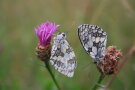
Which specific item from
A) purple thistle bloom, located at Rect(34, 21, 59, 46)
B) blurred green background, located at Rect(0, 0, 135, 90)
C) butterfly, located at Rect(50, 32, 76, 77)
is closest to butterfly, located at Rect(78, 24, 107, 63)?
butterfly, located at Rect(50, 32, 76, 77)

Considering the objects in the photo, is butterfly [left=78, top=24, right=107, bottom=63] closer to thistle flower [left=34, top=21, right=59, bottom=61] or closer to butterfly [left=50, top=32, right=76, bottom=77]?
butterfly [left=50, top=32, right=76, bottom=77]

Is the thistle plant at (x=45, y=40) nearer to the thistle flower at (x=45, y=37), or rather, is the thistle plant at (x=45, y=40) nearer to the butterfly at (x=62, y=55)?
the thistle flower at (x=45, y=37)

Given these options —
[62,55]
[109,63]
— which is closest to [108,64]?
[109,63]

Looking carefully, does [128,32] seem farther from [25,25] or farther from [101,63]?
[101,63]

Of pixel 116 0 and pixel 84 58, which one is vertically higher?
pixel 116 0

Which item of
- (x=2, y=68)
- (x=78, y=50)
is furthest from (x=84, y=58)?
(x=2, y=68)

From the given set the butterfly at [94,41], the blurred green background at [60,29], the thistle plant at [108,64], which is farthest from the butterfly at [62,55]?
the blurred green background at [60,29]

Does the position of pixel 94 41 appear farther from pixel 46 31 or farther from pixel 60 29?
pixel 60 29
